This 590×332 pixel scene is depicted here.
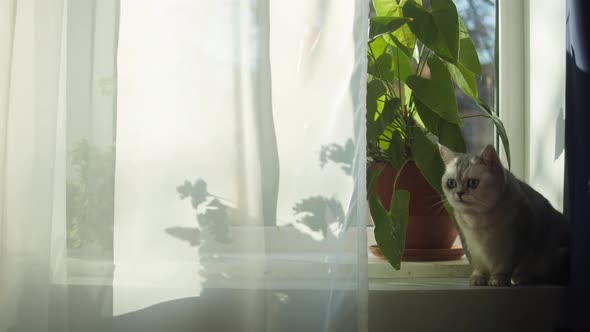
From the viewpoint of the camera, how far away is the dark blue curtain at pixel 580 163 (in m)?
1.01

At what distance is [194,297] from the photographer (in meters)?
1.01

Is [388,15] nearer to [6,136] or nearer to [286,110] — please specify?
[286,110]

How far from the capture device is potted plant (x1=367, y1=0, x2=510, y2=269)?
1.13m

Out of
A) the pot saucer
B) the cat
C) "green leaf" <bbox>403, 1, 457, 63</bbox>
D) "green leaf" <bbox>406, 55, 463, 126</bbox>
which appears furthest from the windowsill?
"green leaf" <bbox>403, 1, 457, 63</bbox>

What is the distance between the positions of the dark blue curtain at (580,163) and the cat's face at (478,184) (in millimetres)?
138

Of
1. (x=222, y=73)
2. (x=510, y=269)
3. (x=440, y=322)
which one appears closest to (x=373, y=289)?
(x=440, y=322)

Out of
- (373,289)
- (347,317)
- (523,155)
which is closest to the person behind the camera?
(347,317)

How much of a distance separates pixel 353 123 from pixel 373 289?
13.9 inches

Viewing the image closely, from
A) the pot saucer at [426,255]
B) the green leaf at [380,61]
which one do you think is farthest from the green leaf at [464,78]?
the pot saucer at [426,255]

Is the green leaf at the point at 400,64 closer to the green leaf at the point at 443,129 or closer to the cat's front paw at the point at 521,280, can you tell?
the green leaf at the point at 443,129

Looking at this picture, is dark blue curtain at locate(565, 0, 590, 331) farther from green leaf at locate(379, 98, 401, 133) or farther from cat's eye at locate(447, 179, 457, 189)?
green leaf at locate(379, 98, 401, 133)

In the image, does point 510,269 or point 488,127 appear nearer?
point 510,269

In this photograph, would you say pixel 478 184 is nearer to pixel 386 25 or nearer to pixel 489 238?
pixel 489 238

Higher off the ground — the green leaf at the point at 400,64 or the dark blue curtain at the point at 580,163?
the green leaf at the point at 400,64
